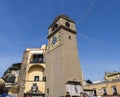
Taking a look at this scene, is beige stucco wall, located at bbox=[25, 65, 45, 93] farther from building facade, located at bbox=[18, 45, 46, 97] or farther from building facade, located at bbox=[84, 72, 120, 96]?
building facade, located at bbox=[84, 72, 120, 96]

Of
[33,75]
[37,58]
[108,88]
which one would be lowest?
[108,88]

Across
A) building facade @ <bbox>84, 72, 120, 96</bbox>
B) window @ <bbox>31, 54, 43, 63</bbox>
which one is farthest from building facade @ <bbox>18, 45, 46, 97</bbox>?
building facade @ <bbox>84, 72, 120, 96</bbox>

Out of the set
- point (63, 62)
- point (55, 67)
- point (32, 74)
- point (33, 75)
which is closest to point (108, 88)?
point (55, 67)

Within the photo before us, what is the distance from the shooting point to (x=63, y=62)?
81.1ft

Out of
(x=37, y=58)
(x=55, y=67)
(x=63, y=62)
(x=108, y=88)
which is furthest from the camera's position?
(x=108, y=88)

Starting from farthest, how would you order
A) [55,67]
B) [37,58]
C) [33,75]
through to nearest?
[37,58] < [33,75] < [55,67]

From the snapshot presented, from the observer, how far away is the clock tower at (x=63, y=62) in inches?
931

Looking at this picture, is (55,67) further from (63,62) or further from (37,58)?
(37,58)

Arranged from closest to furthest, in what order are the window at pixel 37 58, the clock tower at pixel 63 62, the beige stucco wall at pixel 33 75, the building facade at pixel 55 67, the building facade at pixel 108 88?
1. the clock tower at pixel 63 62
2. the building facade at pixel 55 67
3. the beige stucco wall at pixel 33 75
4. the window at pixel 37 58
5. the building facade at pixel 108 88

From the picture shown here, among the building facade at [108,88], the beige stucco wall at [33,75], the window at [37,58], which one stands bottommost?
the building facade at [108,88]

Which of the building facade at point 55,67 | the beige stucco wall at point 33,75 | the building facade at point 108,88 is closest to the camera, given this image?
the building facade at point 55,67

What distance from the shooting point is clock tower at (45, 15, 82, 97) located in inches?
931

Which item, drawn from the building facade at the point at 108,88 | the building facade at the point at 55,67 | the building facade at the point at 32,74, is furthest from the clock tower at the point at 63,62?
the building facade at the point at 108,88

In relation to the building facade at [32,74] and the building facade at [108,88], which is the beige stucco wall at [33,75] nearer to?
the building facade at [32,74]
